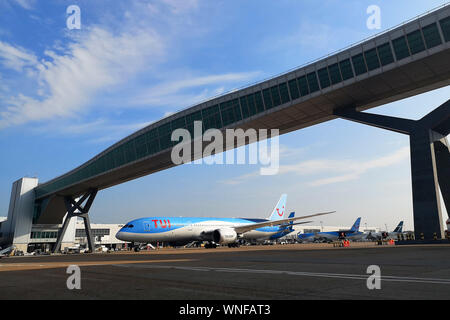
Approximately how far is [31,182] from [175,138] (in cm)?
5021

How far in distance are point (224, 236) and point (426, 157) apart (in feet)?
96.3

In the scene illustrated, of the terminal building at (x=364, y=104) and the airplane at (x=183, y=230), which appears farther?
the airplane at (x=183, y=230)

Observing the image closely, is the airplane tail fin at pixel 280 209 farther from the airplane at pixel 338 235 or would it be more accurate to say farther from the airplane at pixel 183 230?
the airplane at pixel 338 235

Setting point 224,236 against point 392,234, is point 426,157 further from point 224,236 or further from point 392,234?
point 392,234

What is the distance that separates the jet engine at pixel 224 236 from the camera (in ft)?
163

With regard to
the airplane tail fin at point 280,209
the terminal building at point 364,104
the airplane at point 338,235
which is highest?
the terminal building at point 364,104

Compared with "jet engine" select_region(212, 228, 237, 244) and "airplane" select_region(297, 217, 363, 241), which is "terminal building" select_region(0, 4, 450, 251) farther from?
"airplane" select_region(297, 217, 363, 241)

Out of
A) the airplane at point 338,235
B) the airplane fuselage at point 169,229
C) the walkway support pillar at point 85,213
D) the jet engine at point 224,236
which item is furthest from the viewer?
the airplane at point 338,235

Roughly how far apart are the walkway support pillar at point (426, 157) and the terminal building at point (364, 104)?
0.29 feet

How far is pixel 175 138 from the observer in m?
52.9

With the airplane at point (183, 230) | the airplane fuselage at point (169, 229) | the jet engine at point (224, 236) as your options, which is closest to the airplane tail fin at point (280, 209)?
the airplane fuselage at point (169, 229)

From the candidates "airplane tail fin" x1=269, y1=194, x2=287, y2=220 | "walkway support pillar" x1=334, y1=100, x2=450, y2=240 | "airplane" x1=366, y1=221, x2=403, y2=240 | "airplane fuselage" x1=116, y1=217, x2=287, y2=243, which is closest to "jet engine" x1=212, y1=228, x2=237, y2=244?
"airplane fuselage" x1=116, y1=217, x2=287, y2=243

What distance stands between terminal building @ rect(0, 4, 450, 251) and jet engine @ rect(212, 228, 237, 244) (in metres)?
13.9

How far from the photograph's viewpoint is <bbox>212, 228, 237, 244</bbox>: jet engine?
49656mm
